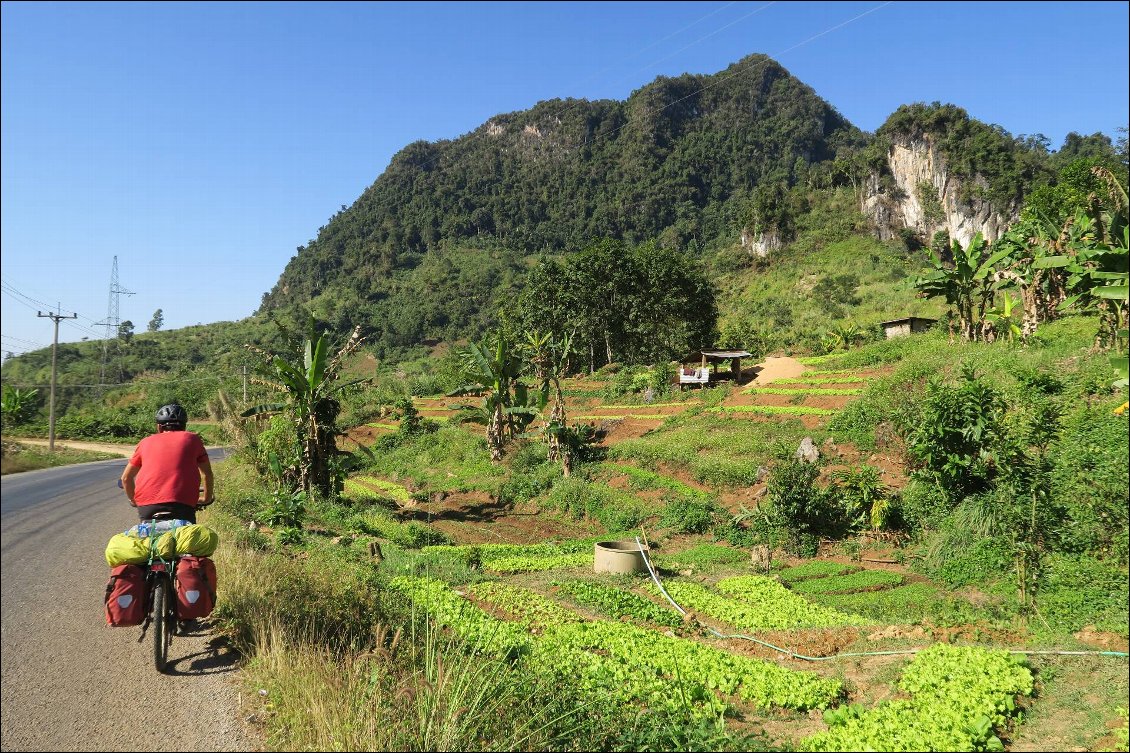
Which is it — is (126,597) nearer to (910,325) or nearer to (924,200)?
(910,325)

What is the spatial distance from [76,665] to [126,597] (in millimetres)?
499

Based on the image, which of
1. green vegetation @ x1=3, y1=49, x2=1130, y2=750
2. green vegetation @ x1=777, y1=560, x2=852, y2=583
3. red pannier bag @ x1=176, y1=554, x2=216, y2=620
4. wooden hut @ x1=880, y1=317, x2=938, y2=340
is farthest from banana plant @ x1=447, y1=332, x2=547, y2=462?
wooden hut @ x1=880, y1=317, x2=938, y2=340

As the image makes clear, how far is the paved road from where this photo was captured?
3375 millimetres

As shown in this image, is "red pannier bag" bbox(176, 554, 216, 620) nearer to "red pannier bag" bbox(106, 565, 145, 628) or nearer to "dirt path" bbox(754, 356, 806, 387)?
"red pannier bag" bbox(106, 565, 145, 628)

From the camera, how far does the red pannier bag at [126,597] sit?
15.0 ft

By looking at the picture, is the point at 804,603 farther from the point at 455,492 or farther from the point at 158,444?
the point at 455,492

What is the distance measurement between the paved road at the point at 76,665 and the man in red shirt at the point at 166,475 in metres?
0.51

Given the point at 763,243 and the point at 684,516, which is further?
the point at 763,243

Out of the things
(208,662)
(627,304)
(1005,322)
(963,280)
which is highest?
(627,304)

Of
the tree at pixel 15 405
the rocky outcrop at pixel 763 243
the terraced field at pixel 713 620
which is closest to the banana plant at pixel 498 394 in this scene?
the terraced field at pixel 713 620

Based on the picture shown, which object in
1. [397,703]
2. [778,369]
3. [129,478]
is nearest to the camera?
[397,703]

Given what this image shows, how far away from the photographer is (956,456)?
35.2 feet

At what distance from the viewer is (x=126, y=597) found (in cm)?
464

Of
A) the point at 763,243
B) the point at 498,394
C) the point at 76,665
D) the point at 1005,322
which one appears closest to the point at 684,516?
the point at 498,394
